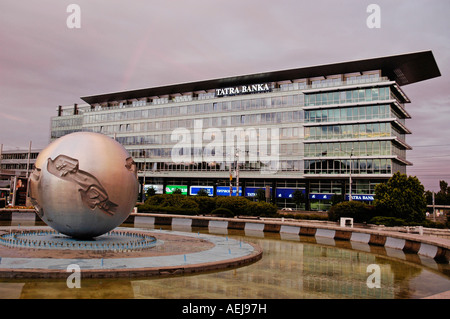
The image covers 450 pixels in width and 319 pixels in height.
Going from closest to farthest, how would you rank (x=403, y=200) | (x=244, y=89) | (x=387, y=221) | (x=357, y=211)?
(x=387, y=221), (x=403, y=200), (x=357, y=211), (x=244, y=89)

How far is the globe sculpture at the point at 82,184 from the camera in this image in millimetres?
15172

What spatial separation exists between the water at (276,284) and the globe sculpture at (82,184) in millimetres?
4846

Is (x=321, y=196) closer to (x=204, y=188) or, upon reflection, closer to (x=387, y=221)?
(x=204, y=188)

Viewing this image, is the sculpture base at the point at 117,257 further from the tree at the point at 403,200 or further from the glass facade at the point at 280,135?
the glass facade at the point at 280,135

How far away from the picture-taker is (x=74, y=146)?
15633mm

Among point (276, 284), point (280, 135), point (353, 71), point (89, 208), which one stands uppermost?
point (353, 71)

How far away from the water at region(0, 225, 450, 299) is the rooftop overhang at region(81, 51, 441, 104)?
5364 centimetres

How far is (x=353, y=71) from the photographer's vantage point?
6769 centimetres

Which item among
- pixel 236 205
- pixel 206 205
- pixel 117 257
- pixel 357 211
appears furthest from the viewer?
pixel 236 205

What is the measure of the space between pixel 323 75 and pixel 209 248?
5928 cm

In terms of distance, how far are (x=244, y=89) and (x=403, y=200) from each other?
142 feet

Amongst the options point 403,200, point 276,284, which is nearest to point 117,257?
point 276,284
